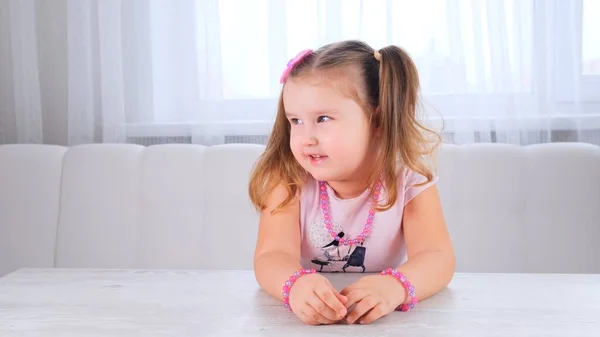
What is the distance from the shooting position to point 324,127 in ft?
3.89

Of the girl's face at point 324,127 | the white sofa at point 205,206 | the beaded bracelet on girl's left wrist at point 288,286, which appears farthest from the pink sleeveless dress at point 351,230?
the white sofa at point 205,206

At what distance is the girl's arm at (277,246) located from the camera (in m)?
1.12

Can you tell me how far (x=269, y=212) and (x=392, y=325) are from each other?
43 centimetres

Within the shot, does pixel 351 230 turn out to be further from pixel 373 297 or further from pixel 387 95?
pixel 373 297

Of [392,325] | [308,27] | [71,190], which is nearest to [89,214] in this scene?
[71,190]

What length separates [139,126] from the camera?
2258 mm

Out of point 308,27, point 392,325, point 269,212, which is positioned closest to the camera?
point 392,325

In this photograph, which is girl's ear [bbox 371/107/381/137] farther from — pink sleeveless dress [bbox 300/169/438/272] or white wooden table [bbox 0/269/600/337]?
white wooden table [bbox 0/269/600/337]

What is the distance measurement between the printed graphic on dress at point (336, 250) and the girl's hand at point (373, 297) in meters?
0.30

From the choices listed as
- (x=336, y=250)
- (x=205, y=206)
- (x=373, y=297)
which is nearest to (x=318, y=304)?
(x=373, y=297)

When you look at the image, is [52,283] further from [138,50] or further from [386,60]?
[138,50]

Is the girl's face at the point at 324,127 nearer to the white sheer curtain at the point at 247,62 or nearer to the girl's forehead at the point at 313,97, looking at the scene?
the girl's forehead at the point at 313,97

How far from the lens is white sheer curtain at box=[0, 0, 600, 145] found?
2105 mm


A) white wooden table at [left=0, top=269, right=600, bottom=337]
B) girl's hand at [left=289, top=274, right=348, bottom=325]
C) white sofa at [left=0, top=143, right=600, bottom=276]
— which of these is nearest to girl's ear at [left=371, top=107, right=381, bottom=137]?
white wooden table at [left=0, top=269, right=600, bottom=337]
